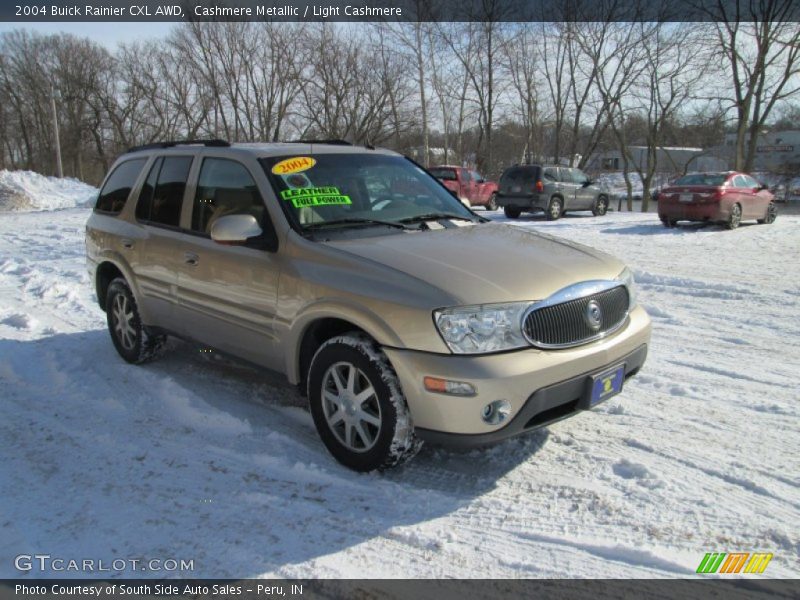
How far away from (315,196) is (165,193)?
1609 millimetres

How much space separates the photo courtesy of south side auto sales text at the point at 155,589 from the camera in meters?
2.54

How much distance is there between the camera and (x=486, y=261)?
3.35 metres

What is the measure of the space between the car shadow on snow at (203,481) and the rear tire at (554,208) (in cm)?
1586

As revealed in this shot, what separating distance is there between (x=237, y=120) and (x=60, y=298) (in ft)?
134

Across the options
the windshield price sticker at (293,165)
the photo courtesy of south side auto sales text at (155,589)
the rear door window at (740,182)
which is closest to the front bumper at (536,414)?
the photo courtesy of south side auto sales text at (155,589)

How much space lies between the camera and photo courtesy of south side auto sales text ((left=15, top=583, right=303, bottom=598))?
8.32 feet

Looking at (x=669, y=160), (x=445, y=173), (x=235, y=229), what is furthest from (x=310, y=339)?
(x=669, y=160)

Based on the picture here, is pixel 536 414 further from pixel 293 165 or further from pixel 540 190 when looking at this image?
pixel 540 190

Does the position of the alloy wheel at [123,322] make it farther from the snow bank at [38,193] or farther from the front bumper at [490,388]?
the snow bank at [38,193]

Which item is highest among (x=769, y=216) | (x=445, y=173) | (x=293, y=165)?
(x=293, y=165)

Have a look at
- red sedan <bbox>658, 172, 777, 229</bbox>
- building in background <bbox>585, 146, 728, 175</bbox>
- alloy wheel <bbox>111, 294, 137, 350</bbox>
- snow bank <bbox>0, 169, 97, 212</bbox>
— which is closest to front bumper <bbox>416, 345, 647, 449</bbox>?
alloy wheel <bbox>111, 294, 137, 350</bbox>

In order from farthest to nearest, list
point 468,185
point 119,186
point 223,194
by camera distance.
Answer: point 468,185, point 119,186, point 223,194

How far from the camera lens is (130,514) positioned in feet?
10.1

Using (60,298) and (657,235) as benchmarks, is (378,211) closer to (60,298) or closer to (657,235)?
(60,298)
